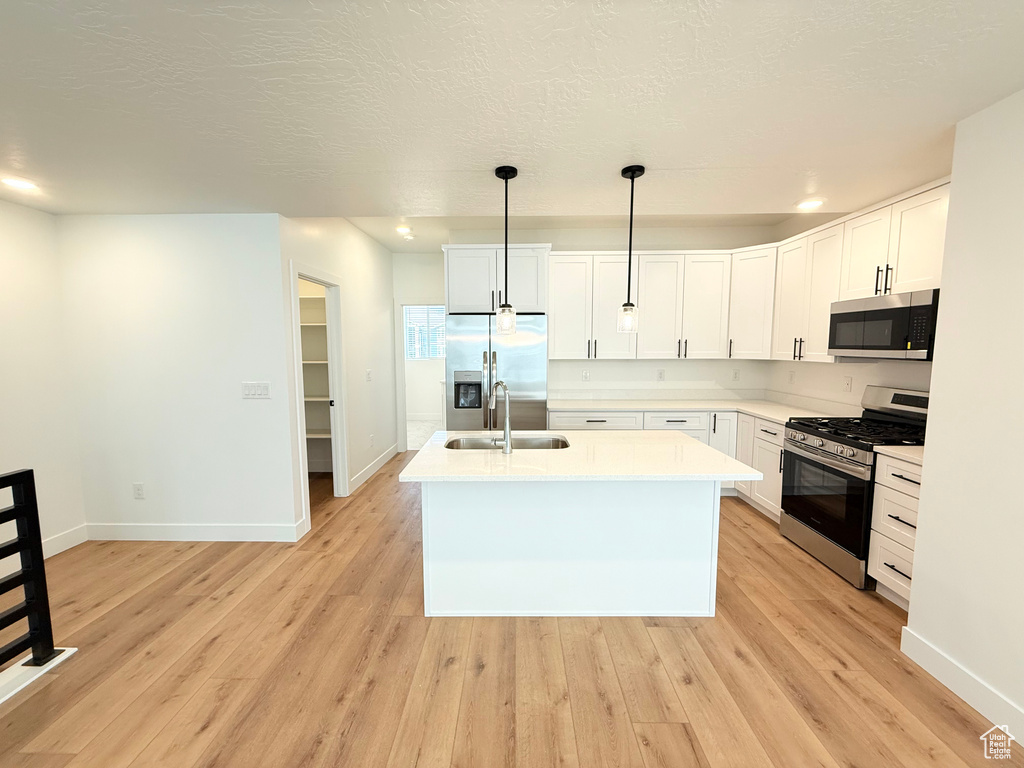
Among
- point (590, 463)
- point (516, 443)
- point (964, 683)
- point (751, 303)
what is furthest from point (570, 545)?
point (751, 303)

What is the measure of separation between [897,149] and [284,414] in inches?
152

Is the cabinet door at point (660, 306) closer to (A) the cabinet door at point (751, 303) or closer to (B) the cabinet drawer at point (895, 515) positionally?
(A) the cabinet door at point (751, 303)

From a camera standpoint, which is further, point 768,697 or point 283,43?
point 768,697

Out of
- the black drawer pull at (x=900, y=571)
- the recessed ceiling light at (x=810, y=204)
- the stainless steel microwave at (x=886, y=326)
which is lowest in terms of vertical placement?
the black drawer pull at (x=900, y=571)

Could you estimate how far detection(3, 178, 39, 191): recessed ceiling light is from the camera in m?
2.40

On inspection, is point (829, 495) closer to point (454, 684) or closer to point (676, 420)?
point (676, 420)

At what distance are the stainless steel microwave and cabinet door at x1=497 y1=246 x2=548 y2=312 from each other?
7.49ft

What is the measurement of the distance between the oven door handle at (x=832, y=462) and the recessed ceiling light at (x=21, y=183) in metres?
4.96

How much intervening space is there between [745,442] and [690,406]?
55 centimetres

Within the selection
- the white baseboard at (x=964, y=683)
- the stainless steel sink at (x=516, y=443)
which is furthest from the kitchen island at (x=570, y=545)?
the white baseboard at (x=964, y=683)

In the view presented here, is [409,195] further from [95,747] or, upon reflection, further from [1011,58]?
[95,747]

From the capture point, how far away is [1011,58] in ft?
4.48

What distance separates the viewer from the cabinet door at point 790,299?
3.52 meters

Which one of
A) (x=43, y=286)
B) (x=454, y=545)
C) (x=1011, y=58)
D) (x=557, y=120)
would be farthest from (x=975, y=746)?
(x=43, y=286)
